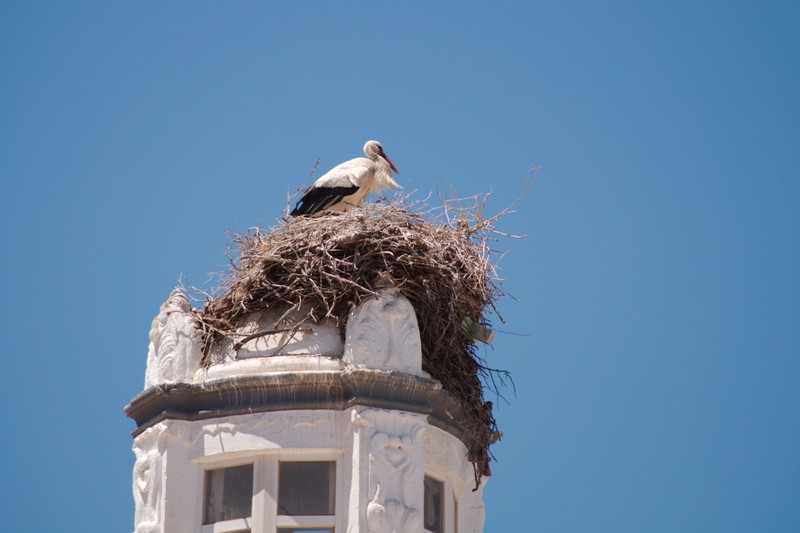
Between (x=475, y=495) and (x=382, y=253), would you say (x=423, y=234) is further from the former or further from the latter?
(x=475, y=495)

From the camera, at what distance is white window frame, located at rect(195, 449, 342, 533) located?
1788 centimetres

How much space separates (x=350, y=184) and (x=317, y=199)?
76cm

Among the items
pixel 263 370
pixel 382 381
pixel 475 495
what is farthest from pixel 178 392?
pixel 475 495

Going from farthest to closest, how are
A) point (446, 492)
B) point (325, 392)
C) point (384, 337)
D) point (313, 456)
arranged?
point (446, 492)
point (384, 337)
point (325, 392)
point (313, 456)

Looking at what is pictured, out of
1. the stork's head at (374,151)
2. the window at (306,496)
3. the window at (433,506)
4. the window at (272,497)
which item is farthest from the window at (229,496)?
the stork's head at (374,151)

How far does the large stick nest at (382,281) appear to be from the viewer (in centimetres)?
1906

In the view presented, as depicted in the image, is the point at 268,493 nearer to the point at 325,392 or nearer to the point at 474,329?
the point at 325,392

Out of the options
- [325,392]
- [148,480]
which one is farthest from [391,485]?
[148,480]

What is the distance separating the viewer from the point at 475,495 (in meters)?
19.9

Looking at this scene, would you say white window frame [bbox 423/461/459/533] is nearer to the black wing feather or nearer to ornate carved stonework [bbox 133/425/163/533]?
ornate carved stonework [bbox 133/425/163/533]

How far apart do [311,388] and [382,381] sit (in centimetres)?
77

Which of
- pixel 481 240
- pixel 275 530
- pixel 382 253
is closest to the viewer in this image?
pixel 275 530

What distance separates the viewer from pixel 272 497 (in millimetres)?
18016

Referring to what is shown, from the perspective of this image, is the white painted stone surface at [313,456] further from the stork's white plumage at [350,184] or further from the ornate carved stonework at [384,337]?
the stork's white plumage at [350,184]
